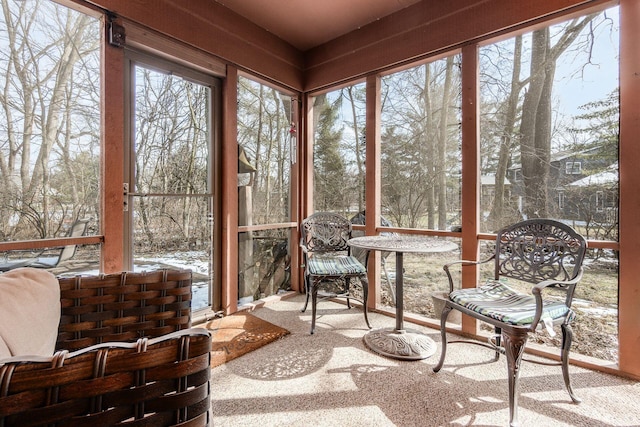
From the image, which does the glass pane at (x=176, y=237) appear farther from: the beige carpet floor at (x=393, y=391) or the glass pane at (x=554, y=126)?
the glass pane at (x=554, y=126)

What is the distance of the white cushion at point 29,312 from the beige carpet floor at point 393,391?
0.92m

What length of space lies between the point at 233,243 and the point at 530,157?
8.40 feet

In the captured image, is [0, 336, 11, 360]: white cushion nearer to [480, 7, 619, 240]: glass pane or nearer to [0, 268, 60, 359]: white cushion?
[0, 268, 60, 359]: white cushion

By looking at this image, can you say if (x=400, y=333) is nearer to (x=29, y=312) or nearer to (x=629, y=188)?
(x=629, y=188)

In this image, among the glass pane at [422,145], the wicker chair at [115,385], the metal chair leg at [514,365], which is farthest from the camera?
the glass pane at [422,145]

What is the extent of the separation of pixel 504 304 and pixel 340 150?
2.19 m

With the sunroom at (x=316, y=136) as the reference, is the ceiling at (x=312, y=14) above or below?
above

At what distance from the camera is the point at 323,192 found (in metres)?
3.43

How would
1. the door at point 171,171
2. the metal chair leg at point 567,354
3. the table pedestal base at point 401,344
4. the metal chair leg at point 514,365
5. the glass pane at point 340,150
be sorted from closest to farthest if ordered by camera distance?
the metal chair leg at point 514,365, the metal chair leg at point 567,354, the table pedestal base at point 401,344, the door at point 171,171, the glass pane at point 340,150

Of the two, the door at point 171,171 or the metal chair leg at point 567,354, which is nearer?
the metal chair leg at point 567,354

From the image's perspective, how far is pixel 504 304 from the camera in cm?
168

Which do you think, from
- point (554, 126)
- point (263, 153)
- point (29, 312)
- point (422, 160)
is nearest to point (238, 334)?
point (29, 312)

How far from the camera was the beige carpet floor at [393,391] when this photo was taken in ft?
4.84

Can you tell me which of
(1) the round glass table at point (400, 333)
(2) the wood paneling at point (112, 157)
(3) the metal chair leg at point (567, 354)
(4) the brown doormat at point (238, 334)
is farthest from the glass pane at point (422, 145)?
(2) the wood paneling at point (112, 157)
